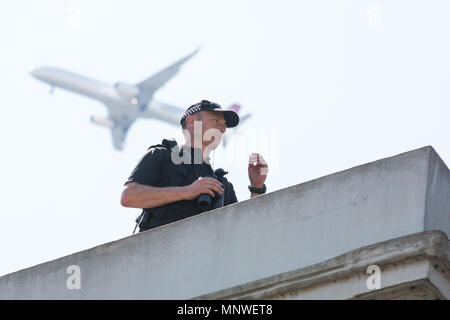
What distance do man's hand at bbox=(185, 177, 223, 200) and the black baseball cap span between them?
3.09 ft

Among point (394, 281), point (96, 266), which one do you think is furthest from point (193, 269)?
point (394, 281)

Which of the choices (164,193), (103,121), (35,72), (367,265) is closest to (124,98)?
(103,121)

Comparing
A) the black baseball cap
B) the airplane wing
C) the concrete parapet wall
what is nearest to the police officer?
the black baseball cap

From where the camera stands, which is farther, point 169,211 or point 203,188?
point 169,211

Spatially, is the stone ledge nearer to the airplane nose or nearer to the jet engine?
the airplane nose

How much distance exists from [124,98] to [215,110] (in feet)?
262

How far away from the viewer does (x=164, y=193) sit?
8586 mm

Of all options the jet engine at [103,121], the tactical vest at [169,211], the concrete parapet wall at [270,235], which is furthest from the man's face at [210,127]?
the jet engine at [103,121]

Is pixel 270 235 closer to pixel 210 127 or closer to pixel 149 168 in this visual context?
pixel 149 168

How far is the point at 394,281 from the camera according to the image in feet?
→ 21.5

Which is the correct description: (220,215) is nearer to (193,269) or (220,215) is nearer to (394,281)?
(193,269)

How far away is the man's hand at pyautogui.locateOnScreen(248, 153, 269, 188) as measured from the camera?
30.8 feet

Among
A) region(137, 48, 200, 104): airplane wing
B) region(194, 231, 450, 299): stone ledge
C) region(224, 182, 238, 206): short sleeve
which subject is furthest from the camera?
region(137, 48, 200, 104): airplane wing

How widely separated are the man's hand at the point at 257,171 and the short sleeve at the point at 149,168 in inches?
32.2
